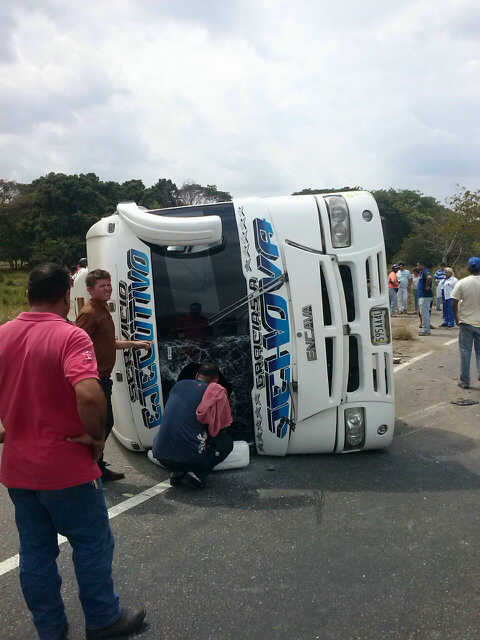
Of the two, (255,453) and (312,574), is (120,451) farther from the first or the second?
(312,574)

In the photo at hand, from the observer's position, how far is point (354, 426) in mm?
4766

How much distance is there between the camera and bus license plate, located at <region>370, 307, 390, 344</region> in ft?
15.5

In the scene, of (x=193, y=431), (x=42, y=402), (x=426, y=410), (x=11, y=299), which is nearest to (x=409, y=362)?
(x=426, y=410)

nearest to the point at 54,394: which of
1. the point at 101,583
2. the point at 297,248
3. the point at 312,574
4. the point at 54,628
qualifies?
the point at 101,583

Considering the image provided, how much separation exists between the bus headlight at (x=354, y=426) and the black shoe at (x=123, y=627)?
257 centimetres

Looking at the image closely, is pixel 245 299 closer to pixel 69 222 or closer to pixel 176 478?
pixel 176 478

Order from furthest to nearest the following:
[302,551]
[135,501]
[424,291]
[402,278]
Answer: [402,278], [424,291], [135,501], [302,551]

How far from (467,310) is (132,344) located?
4869 millimetres

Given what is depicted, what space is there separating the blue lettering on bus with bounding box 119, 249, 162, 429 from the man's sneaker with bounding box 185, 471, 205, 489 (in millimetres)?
696

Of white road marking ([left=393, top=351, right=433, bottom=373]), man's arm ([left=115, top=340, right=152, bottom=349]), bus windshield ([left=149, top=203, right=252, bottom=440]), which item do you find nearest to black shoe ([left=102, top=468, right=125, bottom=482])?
bus windshield ([left=149, top=203, right=252, bottom=440])

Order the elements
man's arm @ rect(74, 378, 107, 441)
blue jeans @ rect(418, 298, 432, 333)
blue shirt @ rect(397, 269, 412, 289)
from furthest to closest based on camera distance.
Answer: blue shirt @ rect(397, 269, 412, 289) → blue jeans @ rect(418, 298, 432, 333) → man's arm @ rect(74, 378, 107, 441)

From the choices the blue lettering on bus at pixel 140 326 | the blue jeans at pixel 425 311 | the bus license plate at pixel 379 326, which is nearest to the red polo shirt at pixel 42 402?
the blue lettering on bus at pixel 140 326

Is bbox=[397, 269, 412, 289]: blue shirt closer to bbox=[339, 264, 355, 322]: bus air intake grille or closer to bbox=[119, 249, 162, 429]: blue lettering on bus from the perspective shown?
bbox=[339, 264, 355, 322]: bus air intake grille

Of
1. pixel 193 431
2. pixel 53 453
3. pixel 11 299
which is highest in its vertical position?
pixel 11 299
